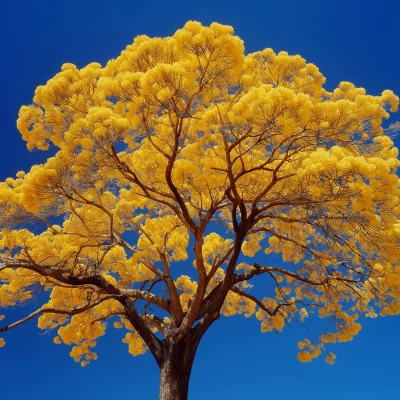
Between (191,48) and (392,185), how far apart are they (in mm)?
3493

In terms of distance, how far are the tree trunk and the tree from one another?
20 millimetres

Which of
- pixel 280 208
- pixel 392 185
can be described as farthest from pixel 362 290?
pixel 392 185

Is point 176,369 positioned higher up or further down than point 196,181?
further down

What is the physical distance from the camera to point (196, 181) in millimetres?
7770

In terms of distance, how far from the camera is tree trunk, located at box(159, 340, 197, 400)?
7.20 meters

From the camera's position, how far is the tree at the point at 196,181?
241 inches

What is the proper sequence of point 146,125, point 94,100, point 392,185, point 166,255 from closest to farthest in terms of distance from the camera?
point 392,185 → point 146,125 → point 94,100 → point 166,255

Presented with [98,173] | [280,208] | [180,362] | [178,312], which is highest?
[98,173]

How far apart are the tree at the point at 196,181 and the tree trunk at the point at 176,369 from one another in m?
0.02

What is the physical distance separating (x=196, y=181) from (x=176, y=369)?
3.26 m

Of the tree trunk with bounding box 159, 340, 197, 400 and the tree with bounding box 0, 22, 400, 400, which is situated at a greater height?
the tree with bounding box 0, 22, 400, 400

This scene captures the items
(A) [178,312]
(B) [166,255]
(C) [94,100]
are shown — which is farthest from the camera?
(B) [166,255]

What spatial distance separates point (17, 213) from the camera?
7.89m

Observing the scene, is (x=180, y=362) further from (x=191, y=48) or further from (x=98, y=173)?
(x=191, y=48)
